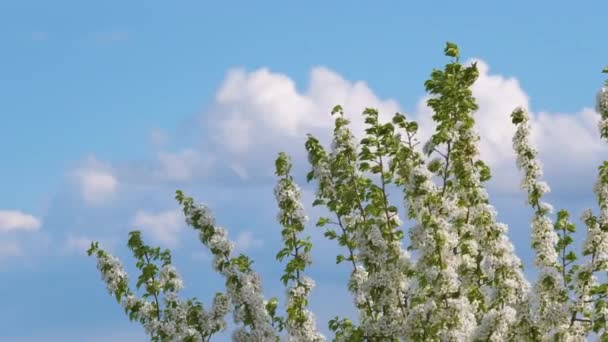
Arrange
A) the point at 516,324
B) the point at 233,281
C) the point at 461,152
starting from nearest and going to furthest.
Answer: the point at 516,324 < the point at 461,152 < the point at 233,281

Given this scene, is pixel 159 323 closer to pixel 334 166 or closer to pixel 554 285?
pixel 334 166

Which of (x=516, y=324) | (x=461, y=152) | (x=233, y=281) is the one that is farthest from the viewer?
(x=233, y=281)

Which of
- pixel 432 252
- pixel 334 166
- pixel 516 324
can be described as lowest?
pixel 516 324

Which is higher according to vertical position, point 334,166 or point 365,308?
point 334,166

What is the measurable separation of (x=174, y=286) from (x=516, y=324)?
6.12 meters

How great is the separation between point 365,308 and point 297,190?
7.73 ft

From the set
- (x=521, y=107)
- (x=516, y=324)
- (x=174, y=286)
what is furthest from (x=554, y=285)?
(x=174, y=286)

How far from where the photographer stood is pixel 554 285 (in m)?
14.2

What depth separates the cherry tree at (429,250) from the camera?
46.8ft

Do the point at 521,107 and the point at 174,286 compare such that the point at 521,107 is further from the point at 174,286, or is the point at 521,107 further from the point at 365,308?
the point at 174,286

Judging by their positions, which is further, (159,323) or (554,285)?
(159,323)

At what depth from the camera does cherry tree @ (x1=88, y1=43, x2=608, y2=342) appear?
14266 millimetres

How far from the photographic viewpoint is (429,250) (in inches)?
567

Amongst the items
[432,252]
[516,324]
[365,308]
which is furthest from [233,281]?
[516,324]
